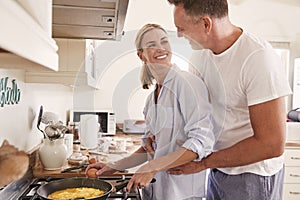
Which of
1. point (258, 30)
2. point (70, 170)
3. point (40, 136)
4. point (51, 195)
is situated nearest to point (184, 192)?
point (51, 195)

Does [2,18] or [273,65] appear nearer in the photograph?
[2,18]

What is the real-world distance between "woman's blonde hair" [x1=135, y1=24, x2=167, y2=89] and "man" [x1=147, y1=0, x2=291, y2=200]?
5.2 inches

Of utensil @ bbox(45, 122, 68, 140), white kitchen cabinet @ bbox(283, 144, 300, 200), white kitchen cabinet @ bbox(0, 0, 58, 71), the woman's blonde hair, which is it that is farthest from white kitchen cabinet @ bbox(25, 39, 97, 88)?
white kitchen cabinet @ bbox(283, 144, 300, 200)

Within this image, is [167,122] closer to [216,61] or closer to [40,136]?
[216,61]

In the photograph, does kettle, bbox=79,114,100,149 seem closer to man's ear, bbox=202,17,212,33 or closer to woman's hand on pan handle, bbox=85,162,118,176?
woman's hand on pan handle, bbox=85,162,118,176

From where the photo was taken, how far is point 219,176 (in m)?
1.24

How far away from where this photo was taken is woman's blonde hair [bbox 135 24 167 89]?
135 cm

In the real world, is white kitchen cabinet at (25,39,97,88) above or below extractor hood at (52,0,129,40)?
below

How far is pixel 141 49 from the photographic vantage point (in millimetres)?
1335

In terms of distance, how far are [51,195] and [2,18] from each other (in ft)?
3.38

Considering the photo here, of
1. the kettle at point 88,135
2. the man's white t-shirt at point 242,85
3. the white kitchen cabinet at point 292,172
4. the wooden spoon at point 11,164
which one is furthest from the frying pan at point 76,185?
the white kitchen cabinet at point 292,172

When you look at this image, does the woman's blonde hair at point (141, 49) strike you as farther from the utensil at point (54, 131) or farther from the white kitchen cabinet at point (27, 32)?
the white kitchen cabinet at point (27, 32)

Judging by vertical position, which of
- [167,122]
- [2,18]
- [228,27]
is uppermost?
[228,27]

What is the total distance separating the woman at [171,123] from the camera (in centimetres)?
119
